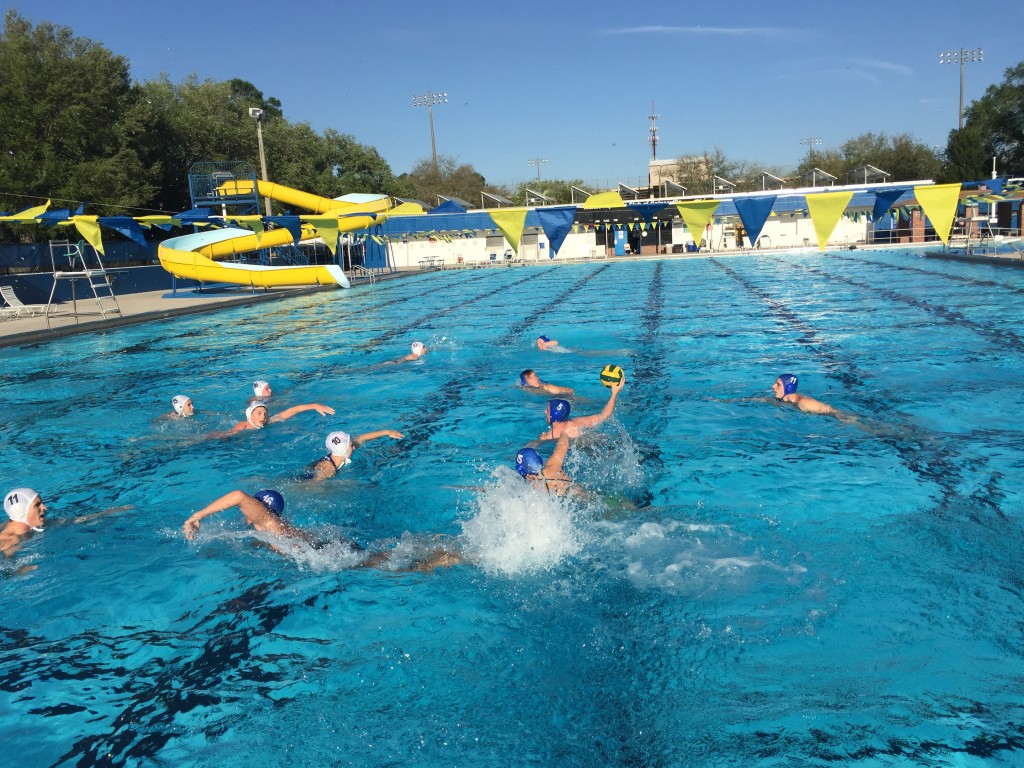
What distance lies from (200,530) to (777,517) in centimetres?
377

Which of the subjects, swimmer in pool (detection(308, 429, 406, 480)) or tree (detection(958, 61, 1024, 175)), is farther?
tree (detection(958, 61, 1024, 175))

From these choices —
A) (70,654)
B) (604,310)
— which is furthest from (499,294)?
(70,654)

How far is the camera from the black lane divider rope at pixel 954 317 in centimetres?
953

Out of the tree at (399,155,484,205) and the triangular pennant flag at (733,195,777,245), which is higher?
the tree at (399,155,484,205)

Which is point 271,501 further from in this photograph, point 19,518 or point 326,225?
point 326,225

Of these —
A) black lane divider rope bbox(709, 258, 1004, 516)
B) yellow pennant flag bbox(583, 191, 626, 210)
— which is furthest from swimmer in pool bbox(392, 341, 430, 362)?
yellow pennant flag bbox(583, 191, 626, 210)

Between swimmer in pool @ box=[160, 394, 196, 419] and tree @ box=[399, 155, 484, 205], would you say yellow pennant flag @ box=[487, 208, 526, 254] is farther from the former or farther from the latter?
tree @ box=[399, 155, 484, 205]

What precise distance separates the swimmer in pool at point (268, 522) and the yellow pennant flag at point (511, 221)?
10008mm

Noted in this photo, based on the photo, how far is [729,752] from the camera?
2611 millimetres

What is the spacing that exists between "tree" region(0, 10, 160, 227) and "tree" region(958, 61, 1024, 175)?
145 feet

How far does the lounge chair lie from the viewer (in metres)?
16.5

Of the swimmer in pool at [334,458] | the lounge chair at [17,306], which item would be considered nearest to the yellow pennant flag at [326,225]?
the lounge chair at [17,306]

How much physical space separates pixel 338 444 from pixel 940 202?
491 inches

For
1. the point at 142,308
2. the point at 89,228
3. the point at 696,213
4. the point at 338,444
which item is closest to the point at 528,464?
the point at 338,444
